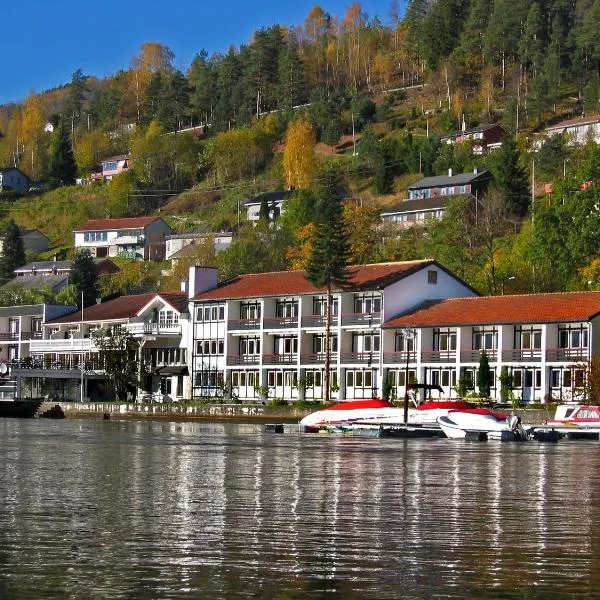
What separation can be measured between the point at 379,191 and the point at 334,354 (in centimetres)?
8926

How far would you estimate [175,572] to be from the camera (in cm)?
1565

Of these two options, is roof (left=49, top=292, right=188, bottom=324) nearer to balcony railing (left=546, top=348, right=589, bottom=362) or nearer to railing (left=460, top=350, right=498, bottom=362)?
railing (left=460, top=350, right=498, bottom=362)

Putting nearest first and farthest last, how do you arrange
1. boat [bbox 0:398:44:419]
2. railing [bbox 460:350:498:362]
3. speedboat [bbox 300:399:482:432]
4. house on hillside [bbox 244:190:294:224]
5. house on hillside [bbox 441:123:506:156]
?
speedboat [bbox 300:399:482:432] → railing [bbox 460:350:498:362] → boat [bbox 0:398:44:419] → house on hillside [bbox 244:190:294:224] → house on hillside [bbox 441:123:506:156]

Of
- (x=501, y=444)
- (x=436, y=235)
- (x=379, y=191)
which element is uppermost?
(x=379, y=191)

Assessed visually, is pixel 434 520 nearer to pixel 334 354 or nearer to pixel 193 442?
pixel 193 442

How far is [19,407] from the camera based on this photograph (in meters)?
89.1

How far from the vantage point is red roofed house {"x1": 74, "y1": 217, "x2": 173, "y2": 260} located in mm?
178000

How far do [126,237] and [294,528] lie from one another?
16205 centimetres

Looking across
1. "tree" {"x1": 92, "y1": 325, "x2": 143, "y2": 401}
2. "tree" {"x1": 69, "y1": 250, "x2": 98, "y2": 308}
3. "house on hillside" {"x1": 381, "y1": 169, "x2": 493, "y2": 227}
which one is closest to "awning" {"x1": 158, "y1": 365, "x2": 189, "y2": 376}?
"tree" {"x1": 92, "y1": 325, "x2": 143, "y2": 401}

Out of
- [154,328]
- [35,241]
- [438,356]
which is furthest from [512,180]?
[35,241]

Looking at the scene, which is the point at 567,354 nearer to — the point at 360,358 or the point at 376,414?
the point at 360,358

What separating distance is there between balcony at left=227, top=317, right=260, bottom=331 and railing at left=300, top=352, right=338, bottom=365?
4.78 meters

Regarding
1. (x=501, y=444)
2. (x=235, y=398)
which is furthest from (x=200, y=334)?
(x=501, y=444)

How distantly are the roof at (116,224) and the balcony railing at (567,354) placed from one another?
109 metres
